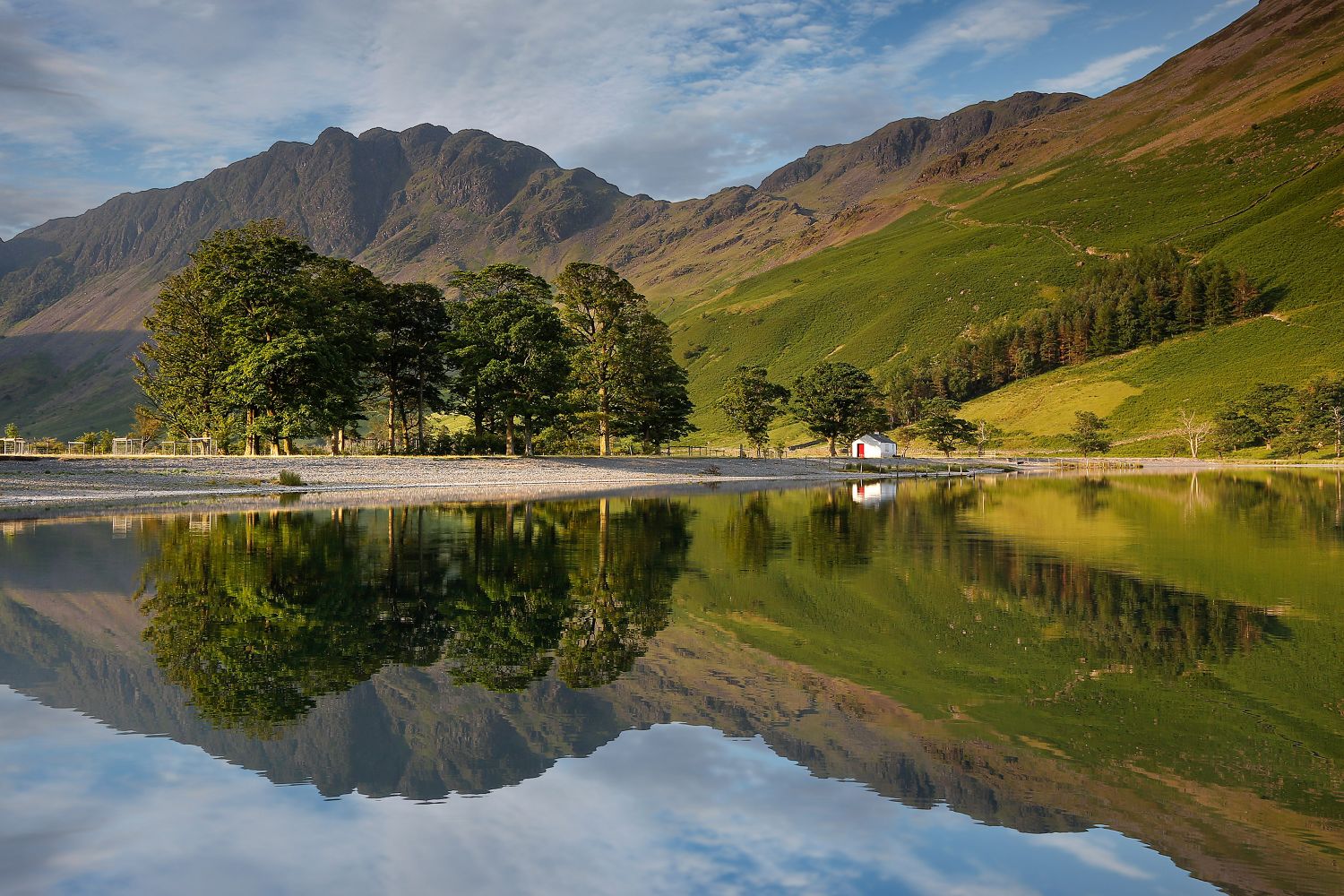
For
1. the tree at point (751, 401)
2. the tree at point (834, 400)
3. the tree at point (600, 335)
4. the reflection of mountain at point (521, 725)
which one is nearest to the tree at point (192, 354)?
the tree at point (600, 335)

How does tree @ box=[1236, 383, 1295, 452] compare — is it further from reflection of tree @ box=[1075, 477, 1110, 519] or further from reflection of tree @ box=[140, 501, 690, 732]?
reflection of tree @ box=[140, 501, 690, 732]

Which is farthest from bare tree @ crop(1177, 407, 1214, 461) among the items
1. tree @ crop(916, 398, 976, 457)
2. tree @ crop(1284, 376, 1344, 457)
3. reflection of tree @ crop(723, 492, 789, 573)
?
reflection of tree @ crop(723, 492, 789, 573)

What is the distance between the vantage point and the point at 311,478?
6034cm

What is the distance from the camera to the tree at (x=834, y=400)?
11444cm

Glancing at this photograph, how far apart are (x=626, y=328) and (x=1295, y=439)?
12035cm

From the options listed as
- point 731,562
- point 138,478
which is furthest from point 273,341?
point 731,562

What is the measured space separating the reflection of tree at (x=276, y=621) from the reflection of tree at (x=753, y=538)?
9.18m

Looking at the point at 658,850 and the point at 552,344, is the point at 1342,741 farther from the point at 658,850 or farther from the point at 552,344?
the point at 552,344

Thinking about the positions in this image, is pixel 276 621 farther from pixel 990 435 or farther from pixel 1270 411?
pixel 990 435

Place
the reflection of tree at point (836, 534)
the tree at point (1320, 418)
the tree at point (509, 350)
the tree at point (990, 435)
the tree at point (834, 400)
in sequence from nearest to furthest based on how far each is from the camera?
the reflection of tree at point (836, 534)
the tree at point (509, 350)
the tree at point (834, 400)
the tree at point (1320, 418)
the tree at point (990, 435)

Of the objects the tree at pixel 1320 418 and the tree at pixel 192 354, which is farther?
the tree at pixel 1320 418

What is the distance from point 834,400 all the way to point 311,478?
72.4m

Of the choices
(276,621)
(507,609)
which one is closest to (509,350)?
(507,609)

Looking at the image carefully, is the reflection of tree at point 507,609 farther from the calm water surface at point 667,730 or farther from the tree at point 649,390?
the tree at point 649,390
